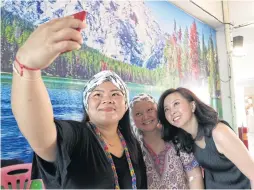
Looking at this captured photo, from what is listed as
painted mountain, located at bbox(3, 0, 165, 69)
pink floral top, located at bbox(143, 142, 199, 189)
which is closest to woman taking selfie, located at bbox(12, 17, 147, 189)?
pink floral top, located at bbox(143, 142, 199, 189)

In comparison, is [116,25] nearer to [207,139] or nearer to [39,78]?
[207,139]

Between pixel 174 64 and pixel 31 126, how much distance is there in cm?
179

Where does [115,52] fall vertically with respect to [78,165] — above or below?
above

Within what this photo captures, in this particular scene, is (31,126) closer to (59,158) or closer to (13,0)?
(59,158)

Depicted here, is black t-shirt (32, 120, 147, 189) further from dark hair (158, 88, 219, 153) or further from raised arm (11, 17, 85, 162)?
dark hair (158, 88, 219, 153)

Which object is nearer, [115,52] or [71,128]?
[71,128]

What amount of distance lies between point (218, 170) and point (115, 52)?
3.08 ft

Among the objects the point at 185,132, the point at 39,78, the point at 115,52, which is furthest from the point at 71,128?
the point at 115,52

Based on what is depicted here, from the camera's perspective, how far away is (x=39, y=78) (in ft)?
1.62

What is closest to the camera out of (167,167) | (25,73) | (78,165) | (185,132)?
(25,73)

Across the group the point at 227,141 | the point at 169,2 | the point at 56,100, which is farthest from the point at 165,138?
the point at 169,2

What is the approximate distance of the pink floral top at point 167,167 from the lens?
3.29ft

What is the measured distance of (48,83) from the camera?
1172mm

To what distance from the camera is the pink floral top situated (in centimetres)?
100
